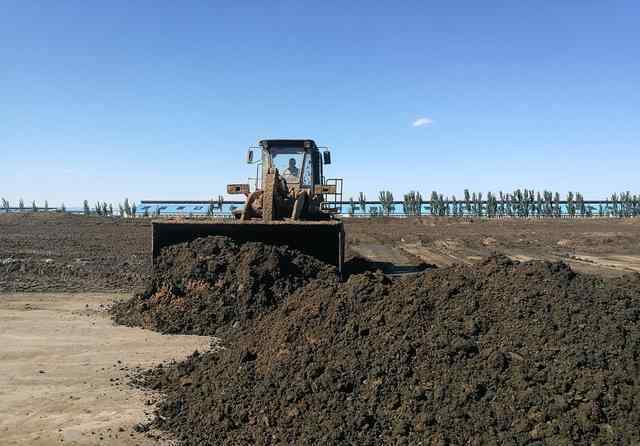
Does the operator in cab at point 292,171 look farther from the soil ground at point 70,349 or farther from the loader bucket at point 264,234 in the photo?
the soil ground at point 70,349

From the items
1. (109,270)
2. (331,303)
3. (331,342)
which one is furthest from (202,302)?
(109,270)

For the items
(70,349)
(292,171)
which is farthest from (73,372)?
(292,171)

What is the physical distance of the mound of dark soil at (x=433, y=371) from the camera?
13.6ft

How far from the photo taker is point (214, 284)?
29.7ft

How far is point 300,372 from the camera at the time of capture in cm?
518

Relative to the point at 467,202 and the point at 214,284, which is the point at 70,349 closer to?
the point at 214,284

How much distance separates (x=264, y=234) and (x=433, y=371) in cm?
610

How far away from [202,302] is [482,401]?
550 cm

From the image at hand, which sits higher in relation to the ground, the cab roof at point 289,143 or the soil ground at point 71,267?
the cab roof at point 289,143

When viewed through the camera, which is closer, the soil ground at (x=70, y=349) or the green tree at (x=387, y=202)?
the soil ground at (x=70, y=349)

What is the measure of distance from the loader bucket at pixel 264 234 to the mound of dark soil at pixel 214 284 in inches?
13.3

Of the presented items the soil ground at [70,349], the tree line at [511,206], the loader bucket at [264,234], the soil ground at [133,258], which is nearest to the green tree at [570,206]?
the tree line at [511,206]

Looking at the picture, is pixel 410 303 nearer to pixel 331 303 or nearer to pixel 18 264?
pixel 331 303

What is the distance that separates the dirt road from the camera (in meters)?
4.93
